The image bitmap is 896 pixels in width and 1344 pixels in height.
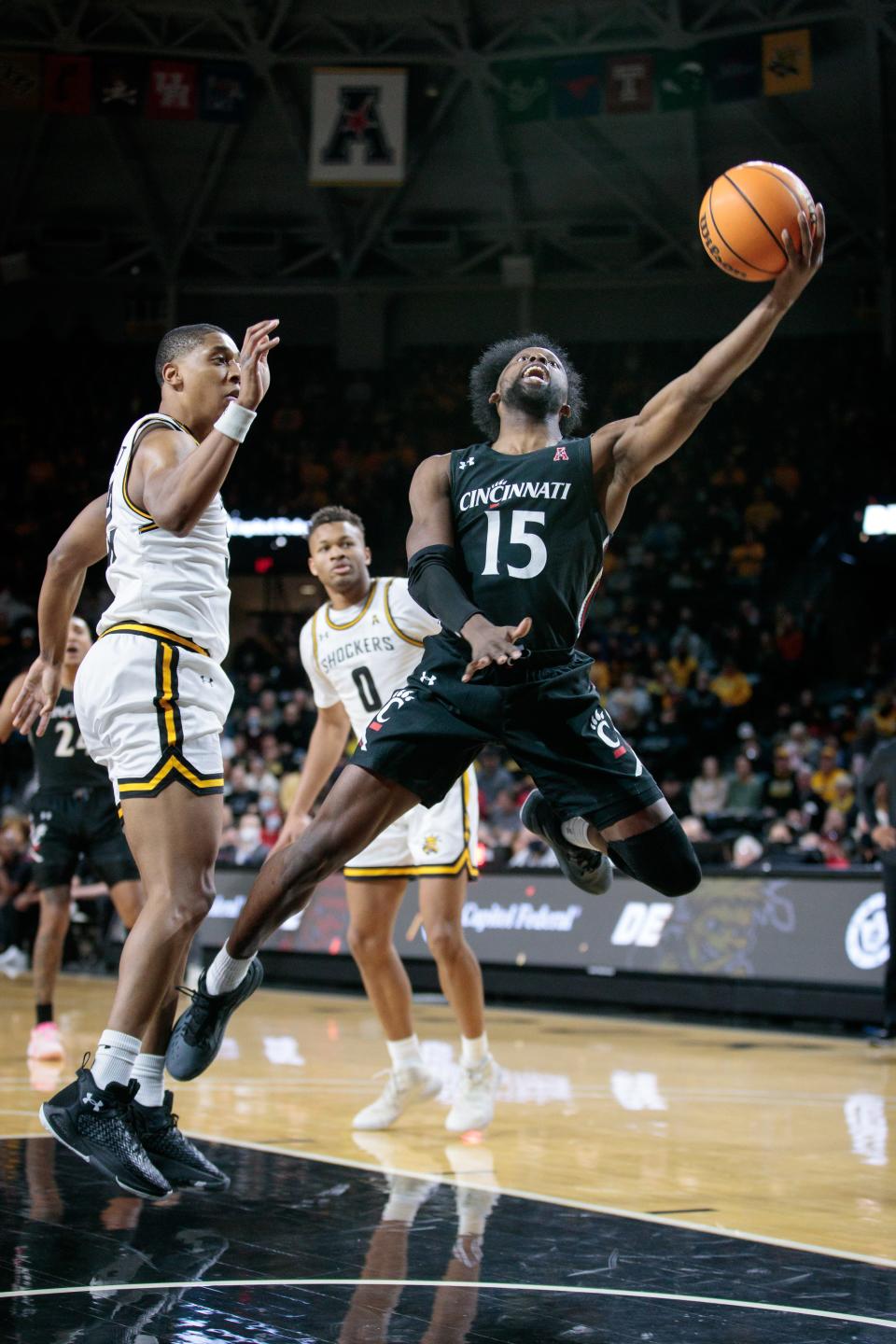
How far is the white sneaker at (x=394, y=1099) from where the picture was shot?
6410 mm

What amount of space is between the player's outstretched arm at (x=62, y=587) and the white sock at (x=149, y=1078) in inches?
43.5

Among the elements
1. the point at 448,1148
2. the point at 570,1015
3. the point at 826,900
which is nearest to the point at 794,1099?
the point at 448,1148

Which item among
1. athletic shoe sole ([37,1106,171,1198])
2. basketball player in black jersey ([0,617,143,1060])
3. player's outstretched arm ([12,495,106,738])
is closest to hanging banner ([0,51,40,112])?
basketball player in black jersey ([0,617,143,1060])

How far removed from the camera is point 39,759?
28.5 ft

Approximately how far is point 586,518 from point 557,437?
1.40 ft

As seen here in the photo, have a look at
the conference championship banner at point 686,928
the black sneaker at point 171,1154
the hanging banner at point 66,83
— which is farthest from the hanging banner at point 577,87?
the black sneaker at point 171,1154

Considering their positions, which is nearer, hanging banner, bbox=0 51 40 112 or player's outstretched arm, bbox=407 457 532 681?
player's outstretched arm, bbox=407 457 532 681

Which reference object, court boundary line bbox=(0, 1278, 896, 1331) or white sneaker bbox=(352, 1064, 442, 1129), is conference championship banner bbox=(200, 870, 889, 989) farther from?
court boundary line bbox=(0, 1278, 896, 1331)

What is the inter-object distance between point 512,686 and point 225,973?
119 cm

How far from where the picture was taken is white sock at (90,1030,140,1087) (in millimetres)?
4113

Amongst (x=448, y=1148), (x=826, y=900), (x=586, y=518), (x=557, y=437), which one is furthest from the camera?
(x=826, y=900)

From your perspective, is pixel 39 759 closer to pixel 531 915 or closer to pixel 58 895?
pixel 58 895

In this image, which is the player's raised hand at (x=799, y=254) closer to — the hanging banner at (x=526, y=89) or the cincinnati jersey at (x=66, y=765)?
the cincinnati jersey at (x=66, y=765)

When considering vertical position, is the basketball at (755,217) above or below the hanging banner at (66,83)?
below
